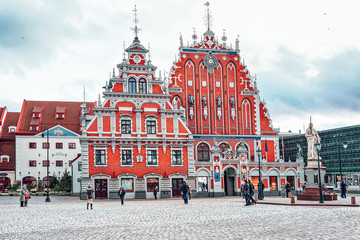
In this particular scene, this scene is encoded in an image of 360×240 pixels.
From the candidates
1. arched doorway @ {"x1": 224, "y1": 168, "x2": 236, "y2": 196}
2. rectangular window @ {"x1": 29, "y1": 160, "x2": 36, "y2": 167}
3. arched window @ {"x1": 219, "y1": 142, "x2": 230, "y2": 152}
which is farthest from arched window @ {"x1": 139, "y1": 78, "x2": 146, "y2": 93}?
rectangular window @ {"x1": 29, "y1": 160, "x2": 36, "y2": 167}

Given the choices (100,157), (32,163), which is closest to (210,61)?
(100,157)

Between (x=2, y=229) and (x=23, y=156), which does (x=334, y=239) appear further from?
(x=23, y=156)

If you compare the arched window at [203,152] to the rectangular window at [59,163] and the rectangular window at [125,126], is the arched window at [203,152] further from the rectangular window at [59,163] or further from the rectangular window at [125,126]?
the rectangular window at [59,163]

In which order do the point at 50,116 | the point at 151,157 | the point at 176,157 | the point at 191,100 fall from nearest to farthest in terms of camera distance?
the point at 151,157 → the point at 176,157 → the point at 191,100 → the point at 50,116

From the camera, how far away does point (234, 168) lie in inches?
1972

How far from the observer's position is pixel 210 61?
54.8 meters

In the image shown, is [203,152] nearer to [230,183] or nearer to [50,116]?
[230,183]

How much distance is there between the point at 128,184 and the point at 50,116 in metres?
33.5

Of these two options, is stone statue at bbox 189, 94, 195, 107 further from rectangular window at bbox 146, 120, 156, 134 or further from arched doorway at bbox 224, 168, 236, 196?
arched doorway at bbox 224, 168, 236, 196

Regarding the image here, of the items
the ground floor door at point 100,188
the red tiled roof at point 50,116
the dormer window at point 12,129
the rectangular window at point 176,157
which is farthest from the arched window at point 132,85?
the dormer window at point 12,129

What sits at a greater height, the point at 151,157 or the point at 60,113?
the point at 60,113

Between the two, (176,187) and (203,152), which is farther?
(203,152)

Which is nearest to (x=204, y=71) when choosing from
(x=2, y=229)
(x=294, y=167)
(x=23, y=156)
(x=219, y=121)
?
(x=219, y=121)

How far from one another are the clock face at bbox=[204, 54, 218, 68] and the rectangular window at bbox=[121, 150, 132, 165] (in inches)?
635
